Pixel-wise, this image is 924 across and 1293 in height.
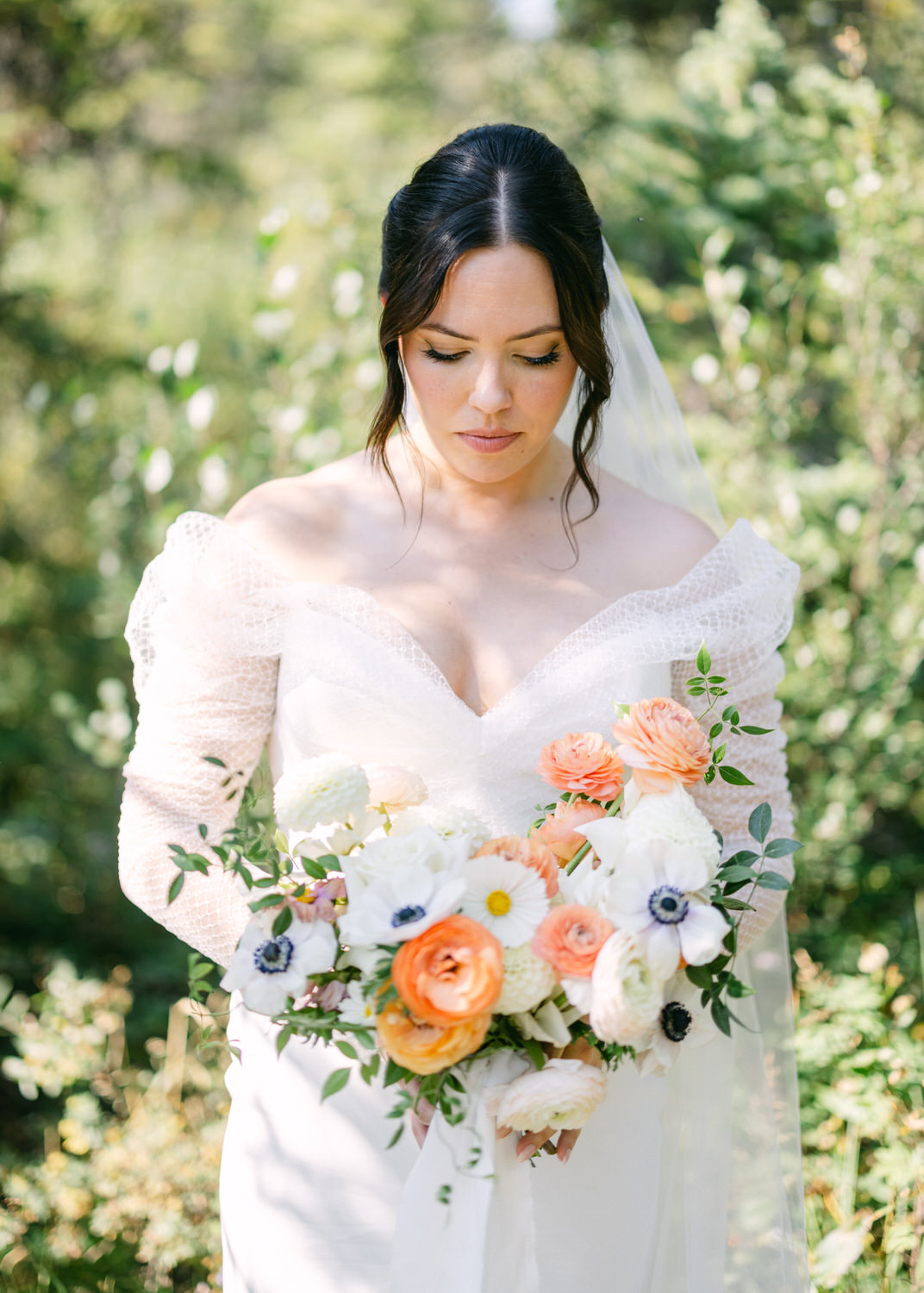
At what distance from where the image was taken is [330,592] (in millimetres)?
1987

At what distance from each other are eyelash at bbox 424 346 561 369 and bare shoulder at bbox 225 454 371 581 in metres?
0.37

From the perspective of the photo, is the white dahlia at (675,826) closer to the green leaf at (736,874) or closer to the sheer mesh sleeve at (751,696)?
the green leaf at (736,874)

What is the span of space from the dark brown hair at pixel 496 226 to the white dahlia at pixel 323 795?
82 cm

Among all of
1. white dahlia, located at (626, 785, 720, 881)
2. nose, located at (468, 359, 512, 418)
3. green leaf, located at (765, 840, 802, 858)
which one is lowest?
green leaf, located at (765, 840, 802, 858)

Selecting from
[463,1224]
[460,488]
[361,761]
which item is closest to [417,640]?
[361,761]

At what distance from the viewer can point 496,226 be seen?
1859 millimetres

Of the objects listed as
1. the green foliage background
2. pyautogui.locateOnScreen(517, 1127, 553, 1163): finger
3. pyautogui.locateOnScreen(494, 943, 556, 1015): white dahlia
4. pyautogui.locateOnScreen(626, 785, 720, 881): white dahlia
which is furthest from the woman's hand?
the green foliage background

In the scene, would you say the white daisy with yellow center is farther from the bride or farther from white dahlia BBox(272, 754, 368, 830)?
the bride

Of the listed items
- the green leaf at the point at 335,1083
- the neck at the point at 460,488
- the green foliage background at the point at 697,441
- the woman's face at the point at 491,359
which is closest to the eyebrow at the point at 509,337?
the woman's face at the point at 491,359

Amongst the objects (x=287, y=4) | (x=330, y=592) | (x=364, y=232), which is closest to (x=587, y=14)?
(x=364, y=232)

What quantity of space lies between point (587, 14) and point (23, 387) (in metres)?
3.72

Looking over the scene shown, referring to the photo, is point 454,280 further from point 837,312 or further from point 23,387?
point 23,387

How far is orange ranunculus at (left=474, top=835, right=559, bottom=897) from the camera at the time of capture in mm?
1355

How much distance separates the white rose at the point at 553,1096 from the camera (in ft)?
4.24
